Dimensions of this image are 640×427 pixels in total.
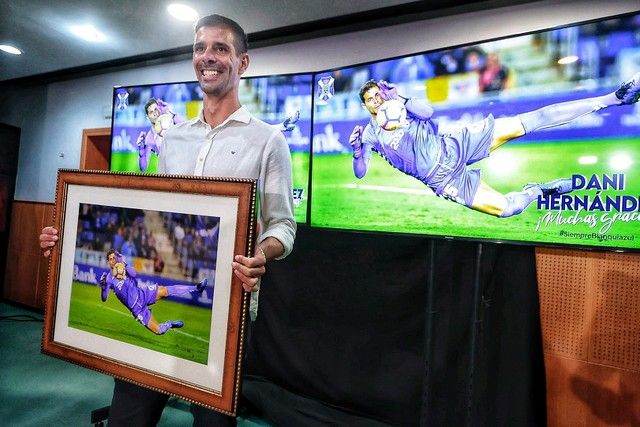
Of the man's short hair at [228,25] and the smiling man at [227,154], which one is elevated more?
the man's short hair at [228,25]

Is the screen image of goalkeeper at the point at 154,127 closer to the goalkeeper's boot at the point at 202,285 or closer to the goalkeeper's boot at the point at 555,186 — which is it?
the goalkeeper's boot at the point at 555,186

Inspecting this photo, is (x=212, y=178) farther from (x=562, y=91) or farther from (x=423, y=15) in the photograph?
(x=423, y=15)

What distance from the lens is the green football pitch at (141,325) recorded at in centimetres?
88

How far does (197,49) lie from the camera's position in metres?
1.06

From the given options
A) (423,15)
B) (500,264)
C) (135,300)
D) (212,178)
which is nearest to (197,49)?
(212,178)

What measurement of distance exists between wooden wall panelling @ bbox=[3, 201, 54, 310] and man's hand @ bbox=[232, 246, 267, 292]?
16.4ft

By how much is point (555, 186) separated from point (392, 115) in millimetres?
1059

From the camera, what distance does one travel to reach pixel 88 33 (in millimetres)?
3820

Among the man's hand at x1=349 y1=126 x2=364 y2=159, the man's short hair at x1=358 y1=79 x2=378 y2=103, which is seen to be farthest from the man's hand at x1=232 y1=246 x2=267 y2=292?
the man's short hair at x1=358 y1=79 x2=378 y2=103

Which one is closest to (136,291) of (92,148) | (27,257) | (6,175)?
(92,148)

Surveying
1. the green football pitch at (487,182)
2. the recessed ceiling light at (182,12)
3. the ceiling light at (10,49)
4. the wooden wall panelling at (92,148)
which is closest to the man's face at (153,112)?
the recessed ceiling light at (182,12)

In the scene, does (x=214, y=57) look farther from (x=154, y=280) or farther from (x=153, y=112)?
(x=153, y=112)

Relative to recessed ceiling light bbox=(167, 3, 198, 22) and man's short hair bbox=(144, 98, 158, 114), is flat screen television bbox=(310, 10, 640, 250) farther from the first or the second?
man's short hair bbox=(144, 98, 158, 114)

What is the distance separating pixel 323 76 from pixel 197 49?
6.87ft
